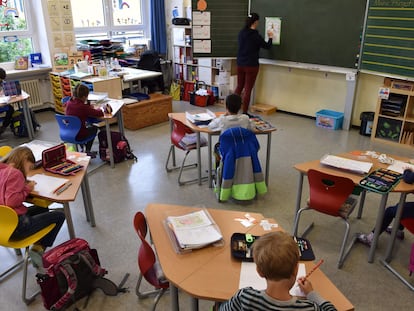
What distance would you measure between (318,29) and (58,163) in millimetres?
4400

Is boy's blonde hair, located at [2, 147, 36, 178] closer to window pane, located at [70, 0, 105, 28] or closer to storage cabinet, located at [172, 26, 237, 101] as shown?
storage cabinet, located at [172, 26, 237, 101]

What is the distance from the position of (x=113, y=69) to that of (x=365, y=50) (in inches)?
158

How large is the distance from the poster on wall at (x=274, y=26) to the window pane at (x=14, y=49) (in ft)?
13.7

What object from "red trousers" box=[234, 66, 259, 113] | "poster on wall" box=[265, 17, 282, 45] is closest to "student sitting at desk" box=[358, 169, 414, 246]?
"red trousers" box=[234, 66, 259, 113]

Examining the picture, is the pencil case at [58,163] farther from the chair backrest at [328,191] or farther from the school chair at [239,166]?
the chair backrest at [328,191]

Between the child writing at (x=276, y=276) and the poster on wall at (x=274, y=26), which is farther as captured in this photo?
the poster on wall at (x=274, y=26)

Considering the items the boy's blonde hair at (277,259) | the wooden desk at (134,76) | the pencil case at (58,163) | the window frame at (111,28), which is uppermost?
the window frame at (111,28)

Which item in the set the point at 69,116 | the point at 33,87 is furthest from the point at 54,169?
the point at 33,87

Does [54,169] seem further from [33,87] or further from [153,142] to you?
[33,87]

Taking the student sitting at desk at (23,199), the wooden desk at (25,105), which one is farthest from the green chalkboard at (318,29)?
the student sitting at desk at (23,199)

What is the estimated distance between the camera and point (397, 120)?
5.29m

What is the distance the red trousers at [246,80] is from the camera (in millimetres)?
6117

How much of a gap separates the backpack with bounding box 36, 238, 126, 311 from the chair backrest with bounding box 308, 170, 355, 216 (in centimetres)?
163

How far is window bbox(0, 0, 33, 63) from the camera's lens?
6.28 m
